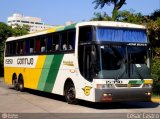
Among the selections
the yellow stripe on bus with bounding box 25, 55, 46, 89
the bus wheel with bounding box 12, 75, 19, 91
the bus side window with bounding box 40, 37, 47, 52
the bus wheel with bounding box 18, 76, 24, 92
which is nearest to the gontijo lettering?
the yellow stripe on bus with bounding box 25, 55, 46, 89

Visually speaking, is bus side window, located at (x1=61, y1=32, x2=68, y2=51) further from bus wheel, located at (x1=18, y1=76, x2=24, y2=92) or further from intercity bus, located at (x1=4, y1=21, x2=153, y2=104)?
bus wheel, located at (x1=18, y1=76, x2=24, y2=92)

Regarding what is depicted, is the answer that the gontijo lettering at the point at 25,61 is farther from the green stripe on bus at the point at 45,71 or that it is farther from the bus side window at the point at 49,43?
the bus side window at the point at 49,43

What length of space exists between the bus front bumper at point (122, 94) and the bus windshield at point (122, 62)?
0.47 metres

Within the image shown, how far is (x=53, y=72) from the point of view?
17.8 metres

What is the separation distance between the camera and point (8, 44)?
2500 cm

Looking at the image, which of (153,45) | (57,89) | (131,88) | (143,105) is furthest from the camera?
(153,45)

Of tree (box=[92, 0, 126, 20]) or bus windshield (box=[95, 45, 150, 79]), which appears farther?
tree (box=[92, 0, 126, 20])

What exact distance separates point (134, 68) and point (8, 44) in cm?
1243

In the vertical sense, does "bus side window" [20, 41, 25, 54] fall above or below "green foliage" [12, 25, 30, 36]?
below

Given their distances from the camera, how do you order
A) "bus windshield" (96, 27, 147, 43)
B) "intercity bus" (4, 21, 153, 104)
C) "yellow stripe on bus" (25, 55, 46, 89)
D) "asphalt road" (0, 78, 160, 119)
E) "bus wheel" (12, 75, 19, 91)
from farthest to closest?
"bus wheel" (12, 75, 19, 91) → "yellow stripe on bus" (25, 55, 46, 89) → "bus windshield" (96, 27, 147, 43) → "intercity bus" (4, 21, 153, 104) → "asphalt road" (0, 78, 160, 119)

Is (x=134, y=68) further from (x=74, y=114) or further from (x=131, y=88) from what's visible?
(x=74, y=114)

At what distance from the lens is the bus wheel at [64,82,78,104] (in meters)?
15.7

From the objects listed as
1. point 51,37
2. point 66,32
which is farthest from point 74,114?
point 51,37

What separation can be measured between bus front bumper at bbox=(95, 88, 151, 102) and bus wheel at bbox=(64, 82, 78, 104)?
1.95 metres
